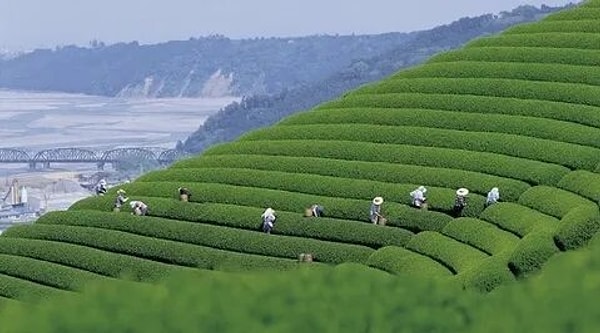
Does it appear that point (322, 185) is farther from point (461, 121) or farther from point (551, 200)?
point (551, 200)

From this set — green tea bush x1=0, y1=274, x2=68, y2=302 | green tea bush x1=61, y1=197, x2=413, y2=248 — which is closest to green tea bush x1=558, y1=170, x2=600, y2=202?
green tea bush x1=61, y1=197, x2=413, y2=248

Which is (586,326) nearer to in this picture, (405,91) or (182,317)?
(182,317)

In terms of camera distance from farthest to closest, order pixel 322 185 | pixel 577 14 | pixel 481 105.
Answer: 1. pixel 577 14
2. pixel 481 105
3. pixel 322 185

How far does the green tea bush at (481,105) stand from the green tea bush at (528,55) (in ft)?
9.31

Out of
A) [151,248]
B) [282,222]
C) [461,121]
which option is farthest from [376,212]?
[461,121]

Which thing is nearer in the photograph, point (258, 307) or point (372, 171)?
point (258, 307)

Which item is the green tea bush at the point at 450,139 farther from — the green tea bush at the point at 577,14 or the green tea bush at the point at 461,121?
the green tea bush at the point at 577,14

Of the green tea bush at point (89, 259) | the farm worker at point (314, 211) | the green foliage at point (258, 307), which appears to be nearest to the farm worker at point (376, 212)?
the farm worker at point (314, 211)

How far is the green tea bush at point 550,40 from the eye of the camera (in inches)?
1243

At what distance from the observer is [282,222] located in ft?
77.0

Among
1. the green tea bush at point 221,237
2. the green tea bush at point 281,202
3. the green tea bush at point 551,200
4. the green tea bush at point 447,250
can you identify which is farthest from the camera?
the green tea bush at point 281,202

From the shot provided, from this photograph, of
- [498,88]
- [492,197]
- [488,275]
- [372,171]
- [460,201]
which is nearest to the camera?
[488,275]

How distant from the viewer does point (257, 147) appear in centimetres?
2967

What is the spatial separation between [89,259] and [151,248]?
1.28 metres
